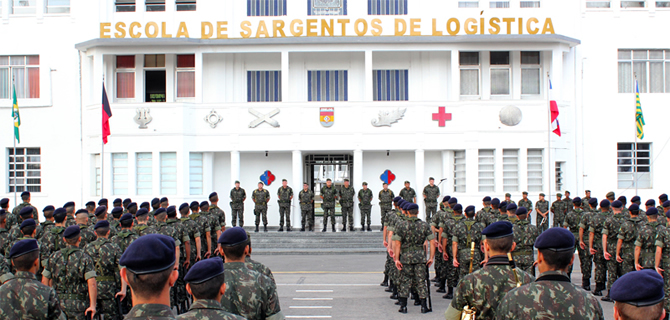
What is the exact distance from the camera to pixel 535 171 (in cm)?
2222

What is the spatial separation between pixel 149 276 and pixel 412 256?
7.61 m

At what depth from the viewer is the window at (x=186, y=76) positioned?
23500mm

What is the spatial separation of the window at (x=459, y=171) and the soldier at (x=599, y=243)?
33.4 ft

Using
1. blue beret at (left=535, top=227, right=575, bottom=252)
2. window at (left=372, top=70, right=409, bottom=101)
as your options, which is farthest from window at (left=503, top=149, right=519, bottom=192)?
blue beret at (left=535, top=227, right=575, bottom=252)

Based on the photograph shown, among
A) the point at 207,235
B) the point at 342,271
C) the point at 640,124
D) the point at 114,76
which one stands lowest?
the point at 342,271

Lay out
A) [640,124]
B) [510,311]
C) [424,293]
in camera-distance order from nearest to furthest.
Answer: [510,311] < [424,293] < [640,124]

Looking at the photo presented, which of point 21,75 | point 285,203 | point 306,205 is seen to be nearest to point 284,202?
point 285,203

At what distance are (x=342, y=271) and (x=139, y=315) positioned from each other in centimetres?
1246

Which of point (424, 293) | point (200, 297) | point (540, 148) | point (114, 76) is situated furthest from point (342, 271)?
point (114, 76)

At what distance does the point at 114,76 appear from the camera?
23594mm

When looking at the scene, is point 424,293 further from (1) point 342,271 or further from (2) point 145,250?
(2) point 145,250

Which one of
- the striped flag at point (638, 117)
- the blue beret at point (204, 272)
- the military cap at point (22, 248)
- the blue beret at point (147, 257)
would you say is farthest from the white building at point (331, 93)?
the blue beret at point (147, 257)

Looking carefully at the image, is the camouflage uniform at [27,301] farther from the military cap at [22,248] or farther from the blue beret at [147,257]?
the blue beret at [147,257]

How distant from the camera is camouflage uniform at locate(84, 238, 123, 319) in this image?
8070 mm
